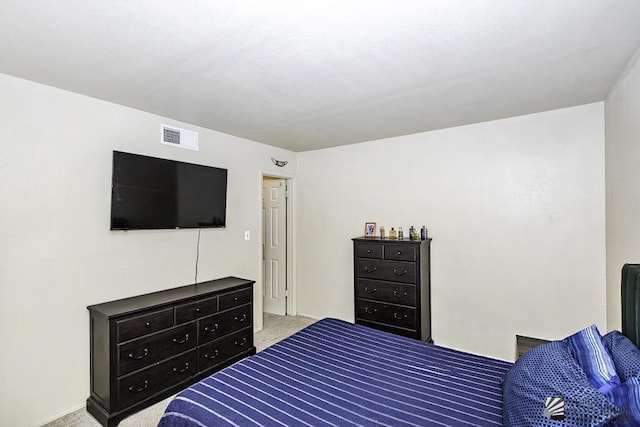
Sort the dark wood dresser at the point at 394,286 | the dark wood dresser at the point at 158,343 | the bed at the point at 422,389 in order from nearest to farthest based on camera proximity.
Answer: the bed at the point at 422,389, the dark wood dresser at the point at 158,343, the dark wood dresser at the point at 394,286

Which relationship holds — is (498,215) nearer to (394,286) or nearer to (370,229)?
(394,286)

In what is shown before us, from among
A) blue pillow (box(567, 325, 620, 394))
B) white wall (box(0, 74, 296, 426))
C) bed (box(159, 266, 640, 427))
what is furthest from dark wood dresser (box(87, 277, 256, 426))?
blue pillow (box(567, 325, 620, 394))

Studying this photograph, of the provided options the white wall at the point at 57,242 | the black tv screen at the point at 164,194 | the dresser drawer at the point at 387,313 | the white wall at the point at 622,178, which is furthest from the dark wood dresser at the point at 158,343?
the white wall at the point at 622,178

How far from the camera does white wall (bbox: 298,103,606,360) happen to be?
9.64 ft

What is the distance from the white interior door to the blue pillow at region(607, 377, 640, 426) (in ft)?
13.4

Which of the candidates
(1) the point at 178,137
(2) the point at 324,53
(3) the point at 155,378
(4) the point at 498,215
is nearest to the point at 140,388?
(3) the point at 155,378

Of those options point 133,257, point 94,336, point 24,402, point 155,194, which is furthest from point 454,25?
point 24,402

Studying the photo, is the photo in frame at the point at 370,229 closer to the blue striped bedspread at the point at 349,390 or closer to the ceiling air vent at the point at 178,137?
the blue striped bedspread at the point at 349,390

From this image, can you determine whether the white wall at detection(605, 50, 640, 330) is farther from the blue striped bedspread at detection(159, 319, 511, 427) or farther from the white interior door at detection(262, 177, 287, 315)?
the white interior door at detection(262, 177, 287, 315)

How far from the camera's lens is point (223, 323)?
3152mm

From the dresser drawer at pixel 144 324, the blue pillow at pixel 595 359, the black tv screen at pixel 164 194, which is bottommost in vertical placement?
the dresser drawer at pixel 144 324

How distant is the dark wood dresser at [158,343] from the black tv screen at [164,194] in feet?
2.30

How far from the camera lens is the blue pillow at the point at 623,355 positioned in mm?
1193

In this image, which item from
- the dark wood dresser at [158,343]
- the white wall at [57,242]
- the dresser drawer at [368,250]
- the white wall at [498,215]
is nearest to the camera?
the white wall at [57,242]
